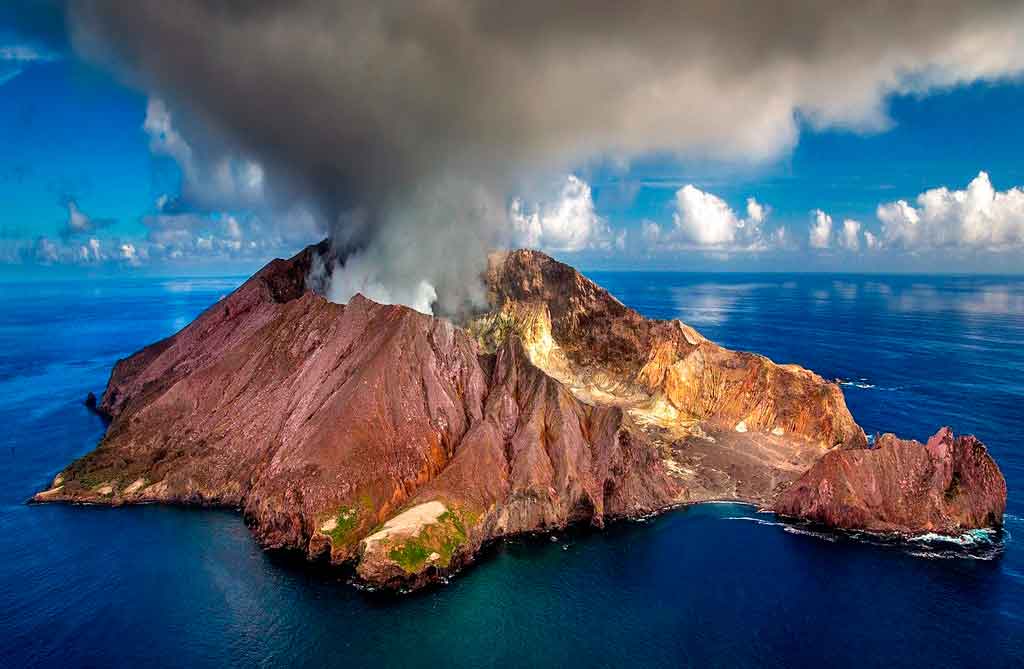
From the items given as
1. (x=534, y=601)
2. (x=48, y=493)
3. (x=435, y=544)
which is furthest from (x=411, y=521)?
(x=48, y=493)

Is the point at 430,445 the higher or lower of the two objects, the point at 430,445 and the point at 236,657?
the higher

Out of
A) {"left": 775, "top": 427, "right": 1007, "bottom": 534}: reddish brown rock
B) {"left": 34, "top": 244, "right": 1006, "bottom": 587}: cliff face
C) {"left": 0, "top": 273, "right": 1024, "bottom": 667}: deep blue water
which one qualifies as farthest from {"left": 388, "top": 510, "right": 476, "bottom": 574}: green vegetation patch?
{"left": 775, "top": 427, "right": 1007, "bottom": 534}: reddish brown rock

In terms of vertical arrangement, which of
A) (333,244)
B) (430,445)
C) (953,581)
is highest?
(333,244)

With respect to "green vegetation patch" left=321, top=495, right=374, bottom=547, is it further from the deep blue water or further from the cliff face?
the deep blue water

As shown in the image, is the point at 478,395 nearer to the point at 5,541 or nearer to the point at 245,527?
the point at 245,527

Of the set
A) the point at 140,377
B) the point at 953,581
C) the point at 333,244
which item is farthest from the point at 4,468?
the point at 953,581
